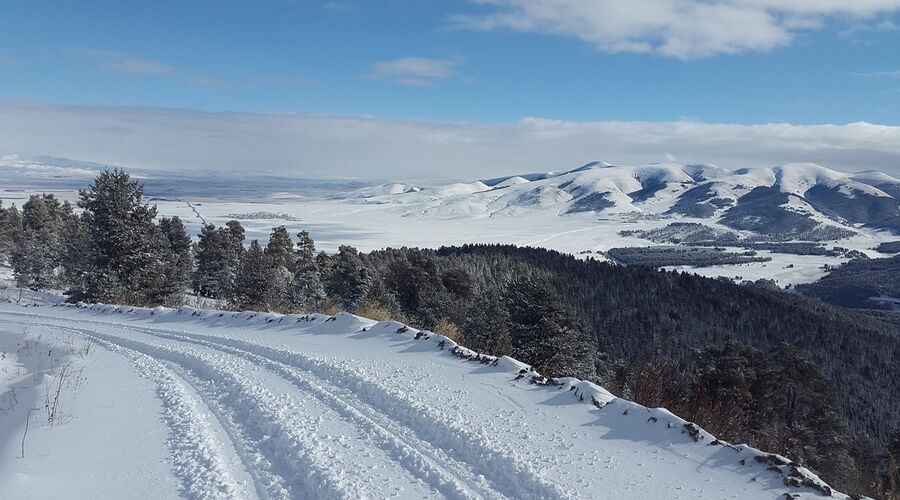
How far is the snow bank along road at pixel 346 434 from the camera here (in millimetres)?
5777

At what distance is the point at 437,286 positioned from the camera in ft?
170

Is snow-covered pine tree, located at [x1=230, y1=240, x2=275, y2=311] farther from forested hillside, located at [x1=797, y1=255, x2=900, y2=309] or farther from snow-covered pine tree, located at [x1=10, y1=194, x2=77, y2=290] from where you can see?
forested hillside, located at [x1=797, y1=255, x2=900, y2=309]

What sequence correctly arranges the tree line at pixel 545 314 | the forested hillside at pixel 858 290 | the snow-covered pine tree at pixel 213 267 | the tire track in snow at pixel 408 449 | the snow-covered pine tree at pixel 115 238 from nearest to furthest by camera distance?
the tire track in snow at pixel 408 449
the tree line at pixel 545 314
the snow-covered pine tree at pixel 115 238
the snow-covered pine tree at pixel 213 267
the forested hillside at pixel 858 290

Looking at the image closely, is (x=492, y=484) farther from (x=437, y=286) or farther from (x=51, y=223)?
(x=51, y=223)

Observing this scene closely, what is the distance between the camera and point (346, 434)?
719cm

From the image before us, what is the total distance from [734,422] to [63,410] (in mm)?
10384

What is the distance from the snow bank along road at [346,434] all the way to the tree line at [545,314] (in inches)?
79.7

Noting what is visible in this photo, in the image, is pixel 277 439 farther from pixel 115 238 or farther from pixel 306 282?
pixel 306 282

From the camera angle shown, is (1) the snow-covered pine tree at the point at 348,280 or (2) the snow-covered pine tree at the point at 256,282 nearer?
(2) the snow-covered pine tree at the point at 256,282

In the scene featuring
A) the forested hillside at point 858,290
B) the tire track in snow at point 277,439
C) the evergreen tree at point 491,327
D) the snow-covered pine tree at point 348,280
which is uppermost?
the tire track in snow at point 277,439

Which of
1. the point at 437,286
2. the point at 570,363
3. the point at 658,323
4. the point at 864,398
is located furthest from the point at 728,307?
the point at 570,363

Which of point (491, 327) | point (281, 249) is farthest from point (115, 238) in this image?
point (281, 249)

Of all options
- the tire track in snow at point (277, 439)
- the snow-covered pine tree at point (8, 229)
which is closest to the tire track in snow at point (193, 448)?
the tire track in snow at point (277, 439)

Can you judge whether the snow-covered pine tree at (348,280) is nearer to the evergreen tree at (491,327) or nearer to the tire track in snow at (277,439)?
the evergreen tree at (491,327)
